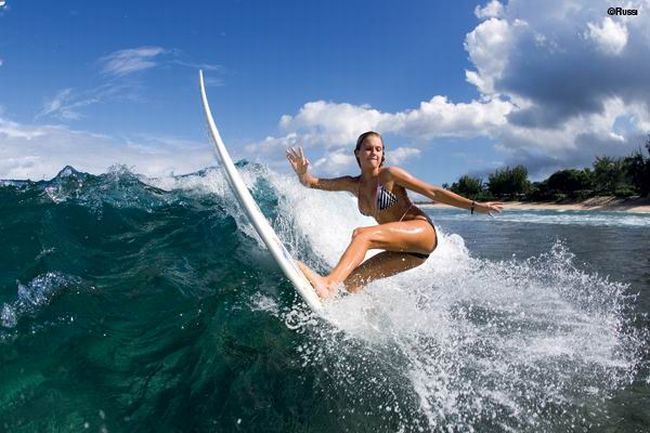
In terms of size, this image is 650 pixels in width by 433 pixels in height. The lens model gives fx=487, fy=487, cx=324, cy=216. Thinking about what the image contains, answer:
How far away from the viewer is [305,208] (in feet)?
37.7

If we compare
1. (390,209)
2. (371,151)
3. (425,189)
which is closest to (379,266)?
(390,209)

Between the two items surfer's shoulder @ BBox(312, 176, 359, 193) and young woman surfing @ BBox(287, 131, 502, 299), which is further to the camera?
surfer's shoulder @ BBox(312, 176, 359, 193)

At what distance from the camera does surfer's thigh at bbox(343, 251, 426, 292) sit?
16.9 feet

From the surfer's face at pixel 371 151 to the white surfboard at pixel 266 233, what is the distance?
1.21 meters

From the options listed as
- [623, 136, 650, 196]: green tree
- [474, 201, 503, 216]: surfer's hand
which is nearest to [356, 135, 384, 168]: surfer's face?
[474, 201, 503, 216]: surfer's hand

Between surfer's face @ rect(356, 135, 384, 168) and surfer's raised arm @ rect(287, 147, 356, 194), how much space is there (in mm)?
404

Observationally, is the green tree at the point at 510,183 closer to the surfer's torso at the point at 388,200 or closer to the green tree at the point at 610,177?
the green tree at the point at 610,177

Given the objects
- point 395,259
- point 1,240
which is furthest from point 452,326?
point 1,240

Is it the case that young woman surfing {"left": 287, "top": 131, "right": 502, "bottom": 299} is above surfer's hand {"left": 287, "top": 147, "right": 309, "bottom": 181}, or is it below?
below

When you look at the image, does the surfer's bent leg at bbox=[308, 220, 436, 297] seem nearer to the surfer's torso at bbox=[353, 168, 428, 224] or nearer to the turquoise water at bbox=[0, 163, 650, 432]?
the surfer's torso at bbox=[353, 168, 428, 224]

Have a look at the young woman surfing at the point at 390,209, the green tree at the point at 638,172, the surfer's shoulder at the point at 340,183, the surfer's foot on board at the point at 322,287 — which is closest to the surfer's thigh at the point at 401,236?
the young woman surfing at the point at 390,209

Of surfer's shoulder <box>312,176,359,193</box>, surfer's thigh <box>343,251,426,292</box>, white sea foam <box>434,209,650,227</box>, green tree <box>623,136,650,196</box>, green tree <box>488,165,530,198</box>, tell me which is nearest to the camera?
surfer's thigh <box>343,251,426,292</box>

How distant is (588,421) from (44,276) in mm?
4826

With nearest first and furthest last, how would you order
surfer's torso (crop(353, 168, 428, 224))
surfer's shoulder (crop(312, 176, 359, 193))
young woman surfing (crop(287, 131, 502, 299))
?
young woman surfing (crop(287, 131, 502, 299))
surfer's torso (crop(353, 168, 428, 224))
surfer's shoulder (crop(312, 176, 359, 193))
